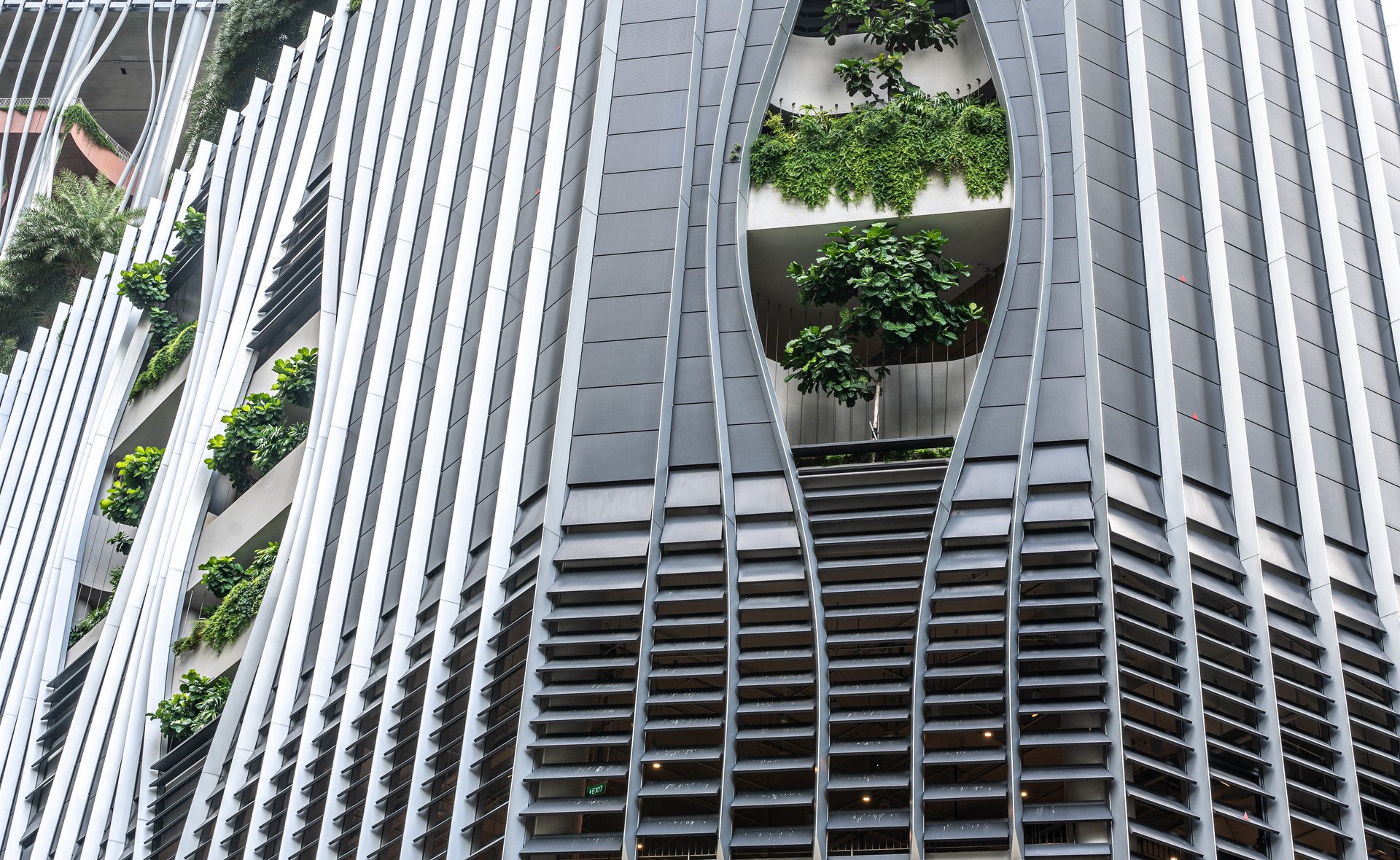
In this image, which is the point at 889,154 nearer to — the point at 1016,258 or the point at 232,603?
the point at 1016,258

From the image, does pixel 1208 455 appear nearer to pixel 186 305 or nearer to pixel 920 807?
→ pixel 920 807

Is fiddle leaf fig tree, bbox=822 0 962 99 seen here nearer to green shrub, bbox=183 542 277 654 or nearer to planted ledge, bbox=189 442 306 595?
planted ledge, bbox=189 442 306 595

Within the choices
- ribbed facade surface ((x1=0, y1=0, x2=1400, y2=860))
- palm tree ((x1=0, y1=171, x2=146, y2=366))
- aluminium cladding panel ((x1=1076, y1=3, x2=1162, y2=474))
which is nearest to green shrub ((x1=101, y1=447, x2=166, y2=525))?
ribbed facade surface ((x1=0, y1=0, x2=1400, y2=860))

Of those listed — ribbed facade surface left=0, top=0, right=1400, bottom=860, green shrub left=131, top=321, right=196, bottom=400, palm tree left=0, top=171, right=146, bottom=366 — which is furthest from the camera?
palm tree left=0, top=171, right=146, bottom=366

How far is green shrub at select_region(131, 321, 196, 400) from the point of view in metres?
37.3

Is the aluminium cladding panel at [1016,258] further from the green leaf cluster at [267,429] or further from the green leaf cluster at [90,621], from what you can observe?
the green leaf cluster at [90,621]

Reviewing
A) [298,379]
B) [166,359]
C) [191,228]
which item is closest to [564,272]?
[298,379]

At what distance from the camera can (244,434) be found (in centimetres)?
3141

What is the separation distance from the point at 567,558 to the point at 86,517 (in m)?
17.3

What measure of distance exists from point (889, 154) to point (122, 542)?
63.5ft

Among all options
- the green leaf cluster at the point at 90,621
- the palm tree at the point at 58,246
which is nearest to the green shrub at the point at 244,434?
the green leaf cluster at the point at 90,621

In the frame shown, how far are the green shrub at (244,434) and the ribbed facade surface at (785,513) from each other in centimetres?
81

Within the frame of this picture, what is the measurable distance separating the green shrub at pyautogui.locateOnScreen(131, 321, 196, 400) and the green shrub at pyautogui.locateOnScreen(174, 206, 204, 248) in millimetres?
2003

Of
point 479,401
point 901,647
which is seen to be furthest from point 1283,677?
point 479,401
